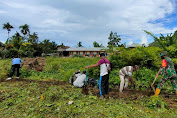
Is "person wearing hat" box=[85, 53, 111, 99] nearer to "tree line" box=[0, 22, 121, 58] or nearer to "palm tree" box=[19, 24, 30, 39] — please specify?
"tree line" box=[0, 22, 121, 58]

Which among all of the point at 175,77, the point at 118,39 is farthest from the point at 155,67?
the point at 118,39

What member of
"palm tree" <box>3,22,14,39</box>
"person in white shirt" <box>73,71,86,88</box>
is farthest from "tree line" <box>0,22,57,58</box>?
"person in white shirt" <box>73,71,86,88</box>

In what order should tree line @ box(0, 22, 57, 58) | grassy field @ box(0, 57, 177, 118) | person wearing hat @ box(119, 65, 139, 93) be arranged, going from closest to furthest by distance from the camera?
grassy field @ box(0, 57, 177, 118) → person wearing hat @ box(119, 65, 139, 93) → tree line @ box(0, 22, 57, 58)

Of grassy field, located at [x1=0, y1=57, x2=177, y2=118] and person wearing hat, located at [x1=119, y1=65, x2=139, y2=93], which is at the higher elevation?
person wearing hat, located at [x1=119, y1=65, x2=139, y2=93]

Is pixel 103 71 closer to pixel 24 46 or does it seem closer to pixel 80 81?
pixel 80 81

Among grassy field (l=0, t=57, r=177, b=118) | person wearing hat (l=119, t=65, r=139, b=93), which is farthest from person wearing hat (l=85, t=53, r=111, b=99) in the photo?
person wearing hat (l=119, t=65, r=139, b=93)

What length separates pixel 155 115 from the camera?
3.51m

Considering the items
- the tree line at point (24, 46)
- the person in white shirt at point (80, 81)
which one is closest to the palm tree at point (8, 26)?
the tree line at point (24, 46)

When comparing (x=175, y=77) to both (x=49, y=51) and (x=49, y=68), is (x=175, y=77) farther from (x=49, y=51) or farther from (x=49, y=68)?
(x=49, y=51)

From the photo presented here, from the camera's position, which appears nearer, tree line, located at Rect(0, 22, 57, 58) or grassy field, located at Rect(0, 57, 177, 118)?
grassy field, located at Rect(0, 57, 177, 118)

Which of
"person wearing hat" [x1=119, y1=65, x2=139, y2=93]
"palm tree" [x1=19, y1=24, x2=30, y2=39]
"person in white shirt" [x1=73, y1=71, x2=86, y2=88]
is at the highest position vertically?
"palm tree" [x1=19, y1=24, x2=30, y2=39]

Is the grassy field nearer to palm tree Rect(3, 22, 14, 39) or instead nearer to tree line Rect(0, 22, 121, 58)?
tree line Rect(0, 22, 121, 58)

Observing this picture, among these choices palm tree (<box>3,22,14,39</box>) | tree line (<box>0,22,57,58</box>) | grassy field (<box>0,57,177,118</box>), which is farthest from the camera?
palm tree (<box>3,22,14,39</box>)

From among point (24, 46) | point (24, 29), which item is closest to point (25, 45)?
point (24, 46)
